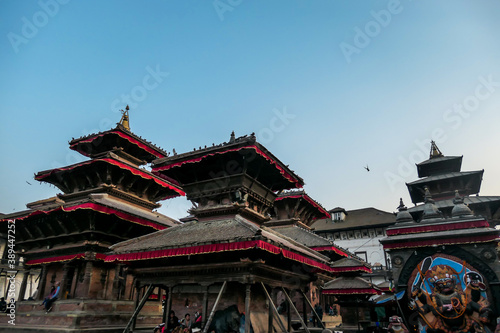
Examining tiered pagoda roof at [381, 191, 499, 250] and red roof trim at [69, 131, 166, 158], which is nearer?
tiered pagoda roof at [381, 191, 499, 250]

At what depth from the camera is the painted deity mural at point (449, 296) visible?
12133 millimetres

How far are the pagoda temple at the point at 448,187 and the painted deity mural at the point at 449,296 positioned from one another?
9631 millimetres

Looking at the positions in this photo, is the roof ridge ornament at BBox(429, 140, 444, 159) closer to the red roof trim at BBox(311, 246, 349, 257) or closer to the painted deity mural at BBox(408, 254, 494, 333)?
the red roof trim at BBox(311, 246, 349, 257)

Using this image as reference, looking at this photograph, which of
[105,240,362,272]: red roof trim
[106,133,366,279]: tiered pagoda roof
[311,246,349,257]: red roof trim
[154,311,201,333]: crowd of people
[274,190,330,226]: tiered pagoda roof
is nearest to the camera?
[105,240,362,272]: red roof trim

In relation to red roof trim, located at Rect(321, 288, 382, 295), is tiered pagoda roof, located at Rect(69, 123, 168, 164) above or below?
above

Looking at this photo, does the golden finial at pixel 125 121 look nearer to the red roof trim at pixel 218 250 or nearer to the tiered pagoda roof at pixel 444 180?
the red roof trim at pixel 218 250

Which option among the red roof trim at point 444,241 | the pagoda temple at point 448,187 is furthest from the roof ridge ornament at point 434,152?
the red roof trim at point 444,241

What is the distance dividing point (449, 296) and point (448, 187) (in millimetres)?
14991

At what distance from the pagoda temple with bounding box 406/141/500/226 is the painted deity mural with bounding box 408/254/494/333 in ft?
31.6

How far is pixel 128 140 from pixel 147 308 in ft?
37.8

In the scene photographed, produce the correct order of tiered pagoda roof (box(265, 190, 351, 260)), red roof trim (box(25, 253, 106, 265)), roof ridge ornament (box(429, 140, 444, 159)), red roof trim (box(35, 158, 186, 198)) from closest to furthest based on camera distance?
red roof trim (box(25, 253, 106, 265)) → red roof trim (box(35, 158, 186, 198)) → tiered pagoda roof (box(265, 190, 351, 260)) → roof ridge ornament (box(429, 140, 444, 159))

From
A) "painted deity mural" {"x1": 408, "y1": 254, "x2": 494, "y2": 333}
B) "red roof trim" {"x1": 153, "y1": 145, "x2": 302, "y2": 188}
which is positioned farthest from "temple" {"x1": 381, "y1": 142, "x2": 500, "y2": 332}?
"red roof trim" {"x1": 153, "y1": 145, "x2": 302, "y2": 188}

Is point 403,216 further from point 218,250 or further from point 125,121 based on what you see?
point 125,121

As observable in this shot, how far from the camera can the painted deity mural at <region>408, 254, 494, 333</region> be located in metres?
12.1
